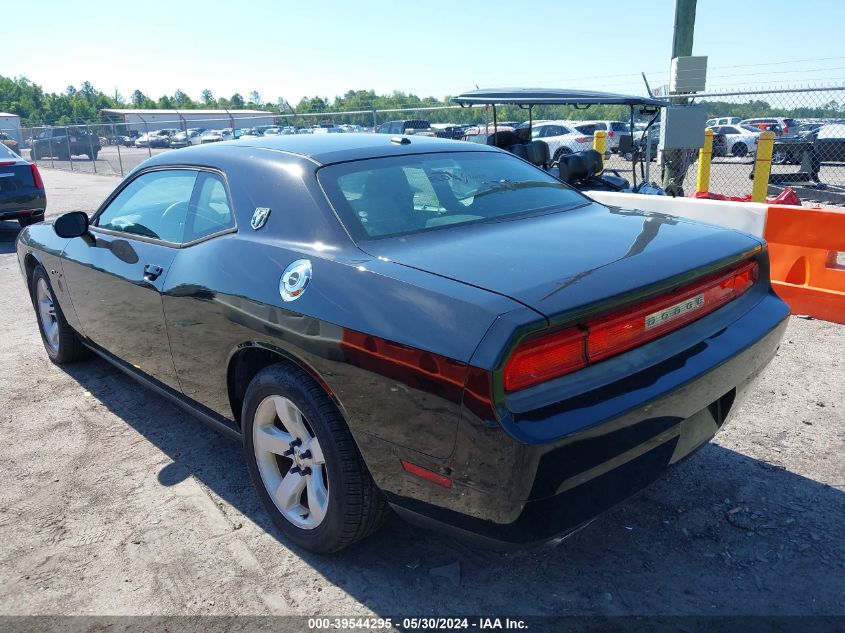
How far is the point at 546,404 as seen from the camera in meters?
1.90

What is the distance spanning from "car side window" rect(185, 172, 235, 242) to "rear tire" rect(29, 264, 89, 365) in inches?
73.3

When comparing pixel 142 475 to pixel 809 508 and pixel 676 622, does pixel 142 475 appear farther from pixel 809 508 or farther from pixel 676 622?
pixel 809 508

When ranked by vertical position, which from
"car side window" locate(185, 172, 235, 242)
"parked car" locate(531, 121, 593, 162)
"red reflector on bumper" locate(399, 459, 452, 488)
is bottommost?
"parked car" locate(531, 121, 593, 162)

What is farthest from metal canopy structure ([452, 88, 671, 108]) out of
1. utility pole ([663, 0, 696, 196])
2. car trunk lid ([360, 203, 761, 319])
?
car trunk lid ([360, 203, 761, 319])

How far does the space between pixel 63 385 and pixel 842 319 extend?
5455mm

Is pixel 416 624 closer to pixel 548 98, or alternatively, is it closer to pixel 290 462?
pixel 290 462

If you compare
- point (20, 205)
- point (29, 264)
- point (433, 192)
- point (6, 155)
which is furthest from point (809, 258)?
point (6, 155)

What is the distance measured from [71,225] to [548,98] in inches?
242

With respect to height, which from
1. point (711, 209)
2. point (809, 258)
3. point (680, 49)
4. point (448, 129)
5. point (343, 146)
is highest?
point (680, 49)

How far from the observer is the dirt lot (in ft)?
7.79

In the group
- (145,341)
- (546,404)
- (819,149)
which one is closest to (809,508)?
(546,404)

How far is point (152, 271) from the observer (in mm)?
3188

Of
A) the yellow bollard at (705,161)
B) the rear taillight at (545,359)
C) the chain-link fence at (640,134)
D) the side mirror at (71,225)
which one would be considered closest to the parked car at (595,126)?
the chain-link fence at (640,134)

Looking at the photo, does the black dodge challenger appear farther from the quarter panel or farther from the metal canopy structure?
the metal canopy structure
